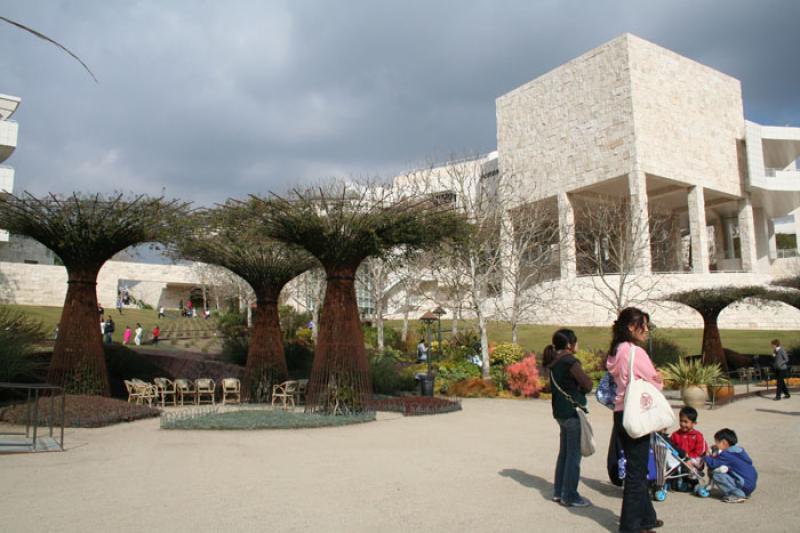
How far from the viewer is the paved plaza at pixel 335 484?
4.66 m

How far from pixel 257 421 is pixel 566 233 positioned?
24.0m

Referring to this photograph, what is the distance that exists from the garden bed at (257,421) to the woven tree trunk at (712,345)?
14.1 metres

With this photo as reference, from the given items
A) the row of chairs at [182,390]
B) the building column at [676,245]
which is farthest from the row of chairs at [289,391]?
the building column at [676,245]

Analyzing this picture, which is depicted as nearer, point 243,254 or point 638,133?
point 243,254

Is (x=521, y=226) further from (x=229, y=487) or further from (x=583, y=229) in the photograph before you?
→ (x=229, y=487)

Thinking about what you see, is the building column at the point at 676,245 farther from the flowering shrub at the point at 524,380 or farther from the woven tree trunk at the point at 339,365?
the woven tree trunk at the point at 339,365

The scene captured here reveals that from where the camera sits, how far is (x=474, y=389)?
17.2 m

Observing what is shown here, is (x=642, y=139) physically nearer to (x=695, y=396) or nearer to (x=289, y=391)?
(x=695, y=396)

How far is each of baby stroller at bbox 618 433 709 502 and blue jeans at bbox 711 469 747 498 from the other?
229mm

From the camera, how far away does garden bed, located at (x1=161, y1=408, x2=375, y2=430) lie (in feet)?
32.9

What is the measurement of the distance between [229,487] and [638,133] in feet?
108

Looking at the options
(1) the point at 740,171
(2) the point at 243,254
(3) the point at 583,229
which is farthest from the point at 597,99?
(2) the point at 243,254

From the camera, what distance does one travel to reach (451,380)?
63.1 ft

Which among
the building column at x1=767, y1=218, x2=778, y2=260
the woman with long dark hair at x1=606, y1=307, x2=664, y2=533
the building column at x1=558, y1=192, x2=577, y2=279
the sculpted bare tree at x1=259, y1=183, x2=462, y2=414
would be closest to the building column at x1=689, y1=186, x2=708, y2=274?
the building column at x1=558, y1=192, x2=577, y2=279
